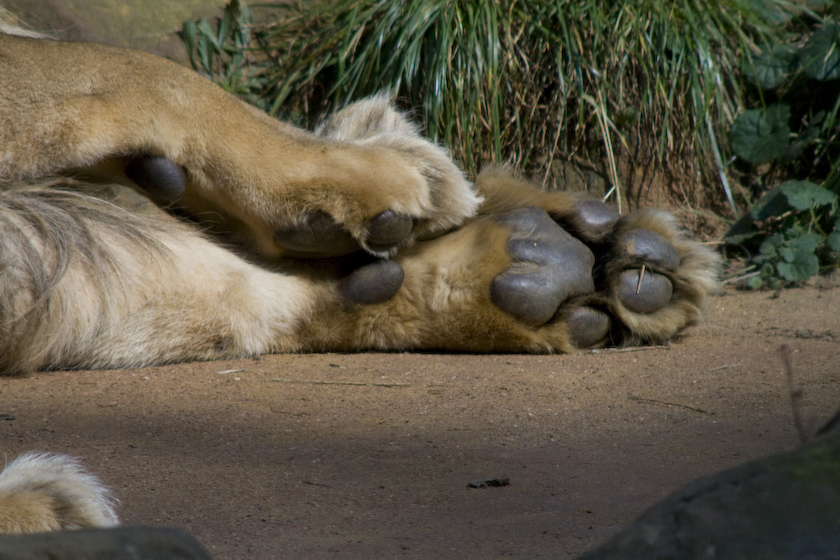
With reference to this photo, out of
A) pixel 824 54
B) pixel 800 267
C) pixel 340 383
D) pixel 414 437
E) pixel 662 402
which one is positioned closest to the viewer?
pixel 414 437

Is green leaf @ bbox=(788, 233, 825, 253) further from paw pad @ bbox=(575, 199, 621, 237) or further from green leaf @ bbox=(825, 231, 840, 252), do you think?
paw pad @ bbox=(575, 199, 621, 237)

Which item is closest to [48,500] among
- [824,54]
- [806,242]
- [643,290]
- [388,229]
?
[388,229]

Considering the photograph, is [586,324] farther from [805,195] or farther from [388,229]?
[805,195]

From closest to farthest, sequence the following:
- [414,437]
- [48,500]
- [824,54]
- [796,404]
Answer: [48,500], [796,404], [414,437], [824,54]

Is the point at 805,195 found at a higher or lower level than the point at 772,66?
lower

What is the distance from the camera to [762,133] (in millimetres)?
3449

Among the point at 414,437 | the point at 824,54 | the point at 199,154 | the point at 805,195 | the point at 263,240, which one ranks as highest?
the point at 199,154

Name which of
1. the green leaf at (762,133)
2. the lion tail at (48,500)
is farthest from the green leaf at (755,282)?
the lion tail at (48,500)

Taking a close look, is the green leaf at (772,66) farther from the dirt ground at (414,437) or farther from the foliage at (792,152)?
the dirt ground at (414,437)

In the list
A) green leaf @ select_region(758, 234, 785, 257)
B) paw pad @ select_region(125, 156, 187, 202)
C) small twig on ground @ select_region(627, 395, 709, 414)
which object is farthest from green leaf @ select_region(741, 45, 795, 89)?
paw pad @ select_region(125, 156, 187, 202)

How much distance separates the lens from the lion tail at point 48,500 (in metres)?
1.03

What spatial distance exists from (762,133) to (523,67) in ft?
3.49

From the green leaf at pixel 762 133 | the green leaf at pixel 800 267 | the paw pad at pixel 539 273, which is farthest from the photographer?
the green leaf at pixel 762 133

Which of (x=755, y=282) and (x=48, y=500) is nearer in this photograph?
(x=48, y=500)
